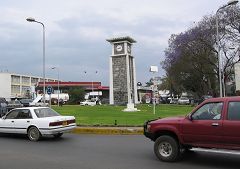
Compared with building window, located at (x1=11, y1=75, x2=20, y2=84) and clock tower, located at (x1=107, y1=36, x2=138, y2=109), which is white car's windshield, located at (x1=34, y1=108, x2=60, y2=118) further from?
building window, located at (x1=11, y1=75, x2=20, y2=84)

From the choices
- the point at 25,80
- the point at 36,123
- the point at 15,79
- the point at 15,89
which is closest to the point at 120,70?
the point at 36,123

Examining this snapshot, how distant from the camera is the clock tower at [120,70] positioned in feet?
224

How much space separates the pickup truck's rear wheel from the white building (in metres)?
119

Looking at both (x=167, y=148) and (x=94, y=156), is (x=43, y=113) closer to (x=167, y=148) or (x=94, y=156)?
(x=94, y=156)

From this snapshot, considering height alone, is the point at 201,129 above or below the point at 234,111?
below

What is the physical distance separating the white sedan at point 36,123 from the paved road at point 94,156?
18.5 inches

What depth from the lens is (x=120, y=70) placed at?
69.2 meters

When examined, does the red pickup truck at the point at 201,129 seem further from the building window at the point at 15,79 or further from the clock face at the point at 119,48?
the building window at the point at 15,79

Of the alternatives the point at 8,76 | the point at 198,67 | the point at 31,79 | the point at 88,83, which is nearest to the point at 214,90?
the point at 198,67

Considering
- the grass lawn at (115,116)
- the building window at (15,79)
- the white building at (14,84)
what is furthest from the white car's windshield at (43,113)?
the building window at (15,79)


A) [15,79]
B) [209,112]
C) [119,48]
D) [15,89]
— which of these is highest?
[15,79]

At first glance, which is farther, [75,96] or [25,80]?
[25,80]

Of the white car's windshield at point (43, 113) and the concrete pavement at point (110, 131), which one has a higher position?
the white car's windshield at point (43, 113)

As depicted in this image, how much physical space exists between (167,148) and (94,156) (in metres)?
2.31
